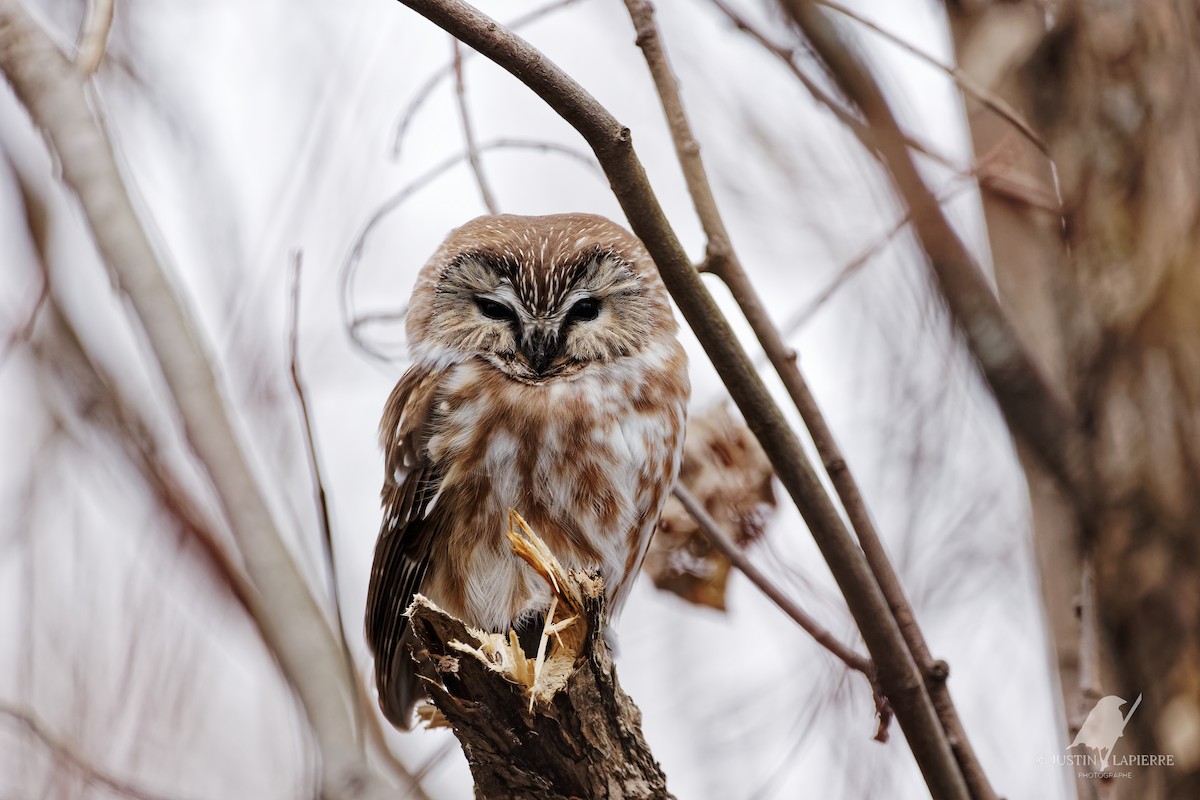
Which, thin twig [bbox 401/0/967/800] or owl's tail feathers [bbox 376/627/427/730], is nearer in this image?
thin twig [bbox 401/0/967/800]

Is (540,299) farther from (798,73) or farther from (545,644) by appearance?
(545,644)

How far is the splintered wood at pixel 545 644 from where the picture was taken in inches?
99.2

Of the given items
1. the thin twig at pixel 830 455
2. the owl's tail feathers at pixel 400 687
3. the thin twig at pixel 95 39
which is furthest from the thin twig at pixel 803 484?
the owl's tail feathers at pixel 400 687

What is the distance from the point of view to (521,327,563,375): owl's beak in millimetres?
3936

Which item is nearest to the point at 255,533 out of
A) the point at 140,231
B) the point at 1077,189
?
the point at 140,231

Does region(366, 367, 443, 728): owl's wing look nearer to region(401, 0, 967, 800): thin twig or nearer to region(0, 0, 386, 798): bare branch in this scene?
region(401, 0, 967, 800): thin twig

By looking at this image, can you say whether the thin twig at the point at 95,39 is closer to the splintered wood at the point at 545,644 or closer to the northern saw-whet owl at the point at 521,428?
the splintered wood at the point at 545,644

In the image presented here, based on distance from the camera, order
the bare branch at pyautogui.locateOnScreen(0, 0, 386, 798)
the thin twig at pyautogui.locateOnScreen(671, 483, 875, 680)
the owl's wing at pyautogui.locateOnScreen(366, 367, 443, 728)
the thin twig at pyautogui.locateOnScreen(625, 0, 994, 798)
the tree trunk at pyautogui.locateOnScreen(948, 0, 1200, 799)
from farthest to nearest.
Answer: the owl's wing at pyautogui.locateOnScreen(366, 367, 443, 728)
the tree trunk at pyautogui.locateOnScreen(948, 0, 1200, 799)
the thin twig at pyautogui.locateOnScreen(671, 483, 875, 680)
the thin twig at pyautogui.locateOnScreen(625, 0, 994, 798)
the bare branch at pyautogui.locateOnScreen(0, 0, 386, 798)

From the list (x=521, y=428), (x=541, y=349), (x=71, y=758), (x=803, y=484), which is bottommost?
(x=71, y=758)

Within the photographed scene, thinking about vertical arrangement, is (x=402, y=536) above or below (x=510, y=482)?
below

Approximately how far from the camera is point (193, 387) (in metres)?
2.23

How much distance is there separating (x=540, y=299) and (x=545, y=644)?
1.70 metres

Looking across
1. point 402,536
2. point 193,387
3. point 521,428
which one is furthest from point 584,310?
point 193,387

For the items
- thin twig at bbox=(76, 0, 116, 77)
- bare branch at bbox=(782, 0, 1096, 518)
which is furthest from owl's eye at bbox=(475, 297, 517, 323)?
thin twig at bbox=(76, 0, 116, 77)
